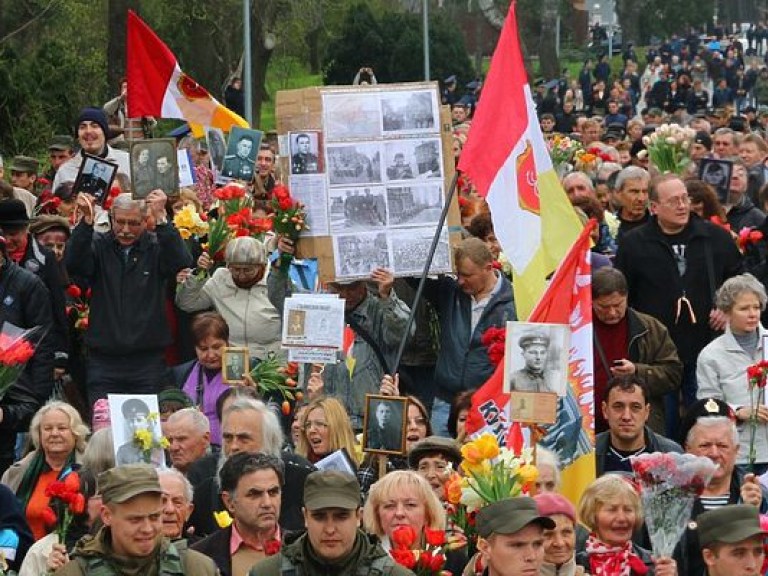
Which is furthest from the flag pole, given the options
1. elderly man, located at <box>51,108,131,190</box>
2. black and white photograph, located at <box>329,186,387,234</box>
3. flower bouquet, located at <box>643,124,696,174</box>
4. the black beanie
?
flower bouquet, located at <box>643,124,696,174</box>

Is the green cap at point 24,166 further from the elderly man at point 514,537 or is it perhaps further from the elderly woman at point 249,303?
the elderly man at point 514,537

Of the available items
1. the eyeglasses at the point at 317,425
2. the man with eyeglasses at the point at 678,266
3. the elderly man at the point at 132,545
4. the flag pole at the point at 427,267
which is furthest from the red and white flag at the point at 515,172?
the elderly man at the point at 132,545

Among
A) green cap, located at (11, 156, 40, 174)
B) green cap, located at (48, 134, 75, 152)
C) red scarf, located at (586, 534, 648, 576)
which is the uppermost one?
green cap, located at (48, 134, 75, 152)

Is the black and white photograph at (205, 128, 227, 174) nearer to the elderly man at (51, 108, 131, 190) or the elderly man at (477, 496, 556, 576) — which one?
the elderly man at (51, 108, 131, 190)

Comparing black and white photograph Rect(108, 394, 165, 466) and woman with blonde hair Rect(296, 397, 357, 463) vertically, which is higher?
black and white photograph Rect(108, 394, 165, 466)

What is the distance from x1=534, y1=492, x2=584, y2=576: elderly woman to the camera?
9727mm

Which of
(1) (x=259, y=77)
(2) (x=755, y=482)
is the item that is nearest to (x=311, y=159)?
(2) (x=755, y=482)

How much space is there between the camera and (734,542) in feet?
30.5

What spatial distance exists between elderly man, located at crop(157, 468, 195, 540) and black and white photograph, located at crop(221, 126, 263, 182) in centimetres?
635

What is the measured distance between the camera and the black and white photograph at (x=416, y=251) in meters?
14.1

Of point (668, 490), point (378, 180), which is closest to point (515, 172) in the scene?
point (378, 180)

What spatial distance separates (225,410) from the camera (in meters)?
11.6

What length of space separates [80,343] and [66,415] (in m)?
2.93

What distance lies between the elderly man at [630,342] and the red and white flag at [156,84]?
4.89 m
